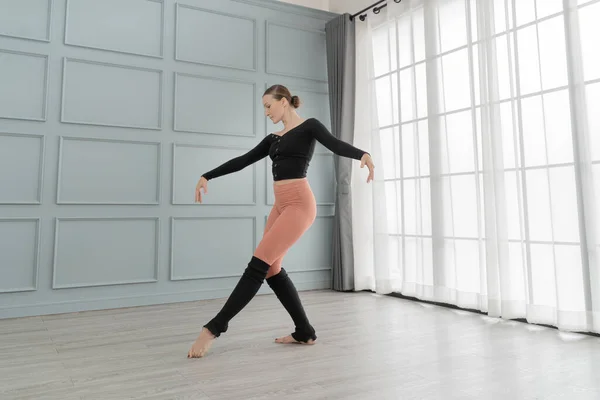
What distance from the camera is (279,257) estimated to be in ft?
6.64

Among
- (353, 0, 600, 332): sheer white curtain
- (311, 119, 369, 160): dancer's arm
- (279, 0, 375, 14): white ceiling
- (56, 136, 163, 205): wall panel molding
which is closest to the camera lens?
(311, 119, 369, 160): dancer's arm

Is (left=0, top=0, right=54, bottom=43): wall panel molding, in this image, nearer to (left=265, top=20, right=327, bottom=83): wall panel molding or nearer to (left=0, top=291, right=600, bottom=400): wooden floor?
(left=265, top=20, right=327, bottom=83): wall panel molding

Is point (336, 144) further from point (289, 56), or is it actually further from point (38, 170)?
point (289, 56)

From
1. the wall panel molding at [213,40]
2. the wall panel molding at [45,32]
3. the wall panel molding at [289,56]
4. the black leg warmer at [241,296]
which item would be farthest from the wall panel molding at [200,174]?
the black leg warmer at [241,296]

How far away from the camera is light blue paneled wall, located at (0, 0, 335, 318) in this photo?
10.1 ft

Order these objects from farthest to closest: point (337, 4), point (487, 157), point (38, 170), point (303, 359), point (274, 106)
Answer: point (337, 4) → point (38, 170) → point (487, 157) → point (274, 106) → point (303, 359)

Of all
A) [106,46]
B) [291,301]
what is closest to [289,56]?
[106,46]

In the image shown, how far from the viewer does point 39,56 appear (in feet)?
10.4

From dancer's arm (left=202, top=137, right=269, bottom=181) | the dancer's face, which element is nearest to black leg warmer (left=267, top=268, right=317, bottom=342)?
dancer's arm (left=202, top=137, right=269, bottom=181)

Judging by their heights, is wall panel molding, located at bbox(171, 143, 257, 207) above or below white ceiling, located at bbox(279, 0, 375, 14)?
below

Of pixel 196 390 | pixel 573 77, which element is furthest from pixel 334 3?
pixel 196 390

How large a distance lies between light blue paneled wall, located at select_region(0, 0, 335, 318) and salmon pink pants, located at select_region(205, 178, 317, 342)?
1.68 m

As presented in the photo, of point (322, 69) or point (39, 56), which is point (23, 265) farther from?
point (322, 69)

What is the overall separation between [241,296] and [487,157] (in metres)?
1.92
